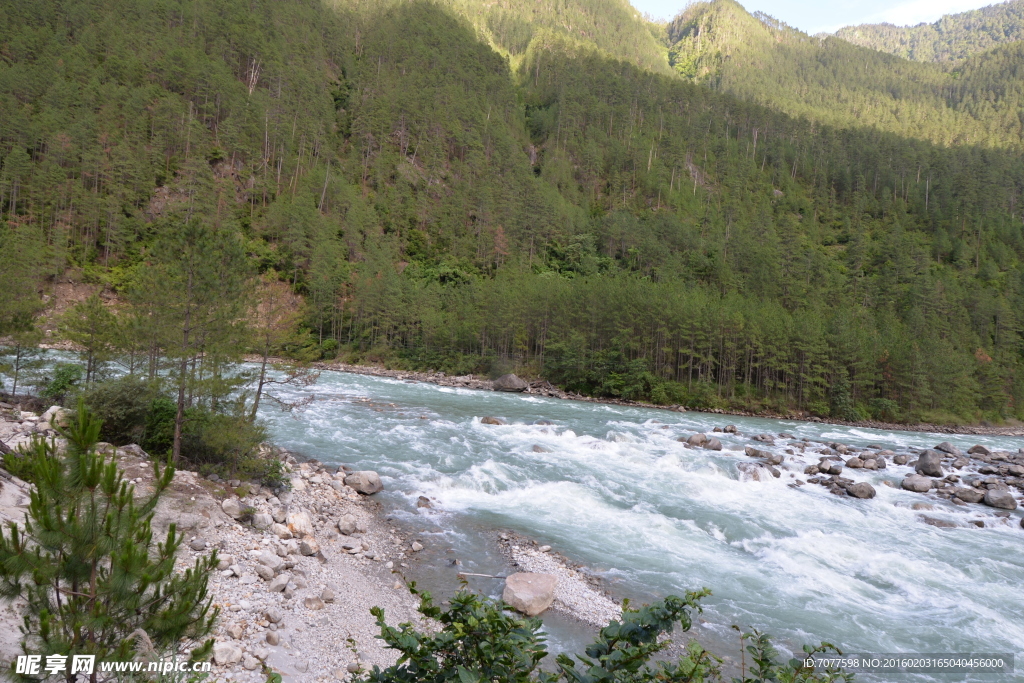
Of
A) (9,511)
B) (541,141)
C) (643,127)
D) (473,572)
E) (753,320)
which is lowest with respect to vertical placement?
(473,572)

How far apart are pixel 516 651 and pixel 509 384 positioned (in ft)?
130

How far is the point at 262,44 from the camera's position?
8600 centimetres

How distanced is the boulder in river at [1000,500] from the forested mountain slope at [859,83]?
144 meters

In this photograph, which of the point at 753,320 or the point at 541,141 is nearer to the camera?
the point at 753,320

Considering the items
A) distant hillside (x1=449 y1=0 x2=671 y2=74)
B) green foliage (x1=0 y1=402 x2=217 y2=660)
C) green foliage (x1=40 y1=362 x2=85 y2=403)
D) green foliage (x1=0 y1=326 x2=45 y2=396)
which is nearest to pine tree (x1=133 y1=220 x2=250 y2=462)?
green foliage (x1=40 y1=362 x2=85 y2=403)

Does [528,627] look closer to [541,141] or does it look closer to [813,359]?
[813,359]

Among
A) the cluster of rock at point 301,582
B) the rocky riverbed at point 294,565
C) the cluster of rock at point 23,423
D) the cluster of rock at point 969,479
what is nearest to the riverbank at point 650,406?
the cluster of rock at point 969,479

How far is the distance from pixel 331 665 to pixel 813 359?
4797cm

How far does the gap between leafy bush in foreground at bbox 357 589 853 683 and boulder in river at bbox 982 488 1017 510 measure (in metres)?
20.6

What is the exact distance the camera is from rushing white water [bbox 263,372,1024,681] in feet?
31.0

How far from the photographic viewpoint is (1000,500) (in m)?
16.6

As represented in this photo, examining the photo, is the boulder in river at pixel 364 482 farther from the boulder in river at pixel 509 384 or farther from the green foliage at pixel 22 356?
the boulder in river at pixel 509 384

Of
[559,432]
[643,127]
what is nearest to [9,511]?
[559,432]

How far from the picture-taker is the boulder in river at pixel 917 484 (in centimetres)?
1800
